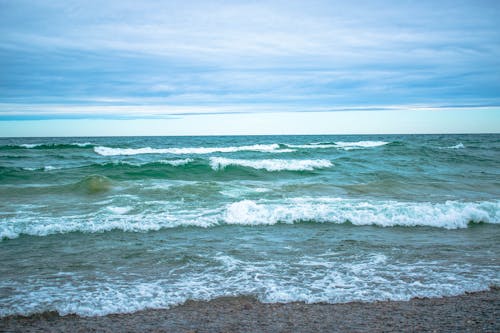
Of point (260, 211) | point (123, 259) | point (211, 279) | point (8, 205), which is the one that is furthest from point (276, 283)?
point (8, 205)

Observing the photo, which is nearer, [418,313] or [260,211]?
[418,313]

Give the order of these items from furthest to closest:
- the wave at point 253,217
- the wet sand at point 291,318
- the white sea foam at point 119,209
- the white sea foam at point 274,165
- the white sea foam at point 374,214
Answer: the white sea foam at point 274,165
the white sea foam at point 119,209
the white sea foam at point 374,214
the wave at point 253,217
the wet sand at point 291,318

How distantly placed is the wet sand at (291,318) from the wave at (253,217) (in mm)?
3932

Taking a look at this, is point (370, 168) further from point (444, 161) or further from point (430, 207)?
point (430, 207)

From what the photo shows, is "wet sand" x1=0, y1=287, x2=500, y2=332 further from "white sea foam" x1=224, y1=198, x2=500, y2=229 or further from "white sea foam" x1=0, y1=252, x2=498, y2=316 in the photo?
"white sea foam" x1=224, y1=198, x2=500, y2=229

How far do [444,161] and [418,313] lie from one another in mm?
21312

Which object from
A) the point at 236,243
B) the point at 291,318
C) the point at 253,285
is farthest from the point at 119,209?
the point at 291,318

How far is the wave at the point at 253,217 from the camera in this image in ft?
26.6

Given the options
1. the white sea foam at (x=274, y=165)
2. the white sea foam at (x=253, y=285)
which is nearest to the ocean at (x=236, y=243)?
the white sea foam at (x=253, y=285)

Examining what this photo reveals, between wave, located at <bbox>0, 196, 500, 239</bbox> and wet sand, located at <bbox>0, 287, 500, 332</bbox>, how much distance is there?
12.9 feet

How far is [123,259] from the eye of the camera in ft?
20.1

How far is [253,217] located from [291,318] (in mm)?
4802

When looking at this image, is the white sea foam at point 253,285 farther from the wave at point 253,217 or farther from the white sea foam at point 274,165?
the white sea foam at point 274,165

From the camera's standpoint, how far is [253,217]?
8.90m
